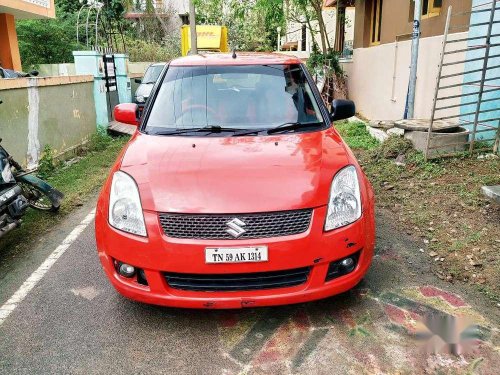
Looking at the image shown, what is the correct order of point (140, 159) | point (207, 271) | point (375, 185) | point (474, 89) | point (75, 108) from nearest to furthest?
point (207, 271)
point (140, 159)
point (375, 185)
point (474, 89)
point (75, 108)

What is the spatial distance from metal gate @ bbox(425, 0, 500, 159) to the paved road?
3098 millimetres

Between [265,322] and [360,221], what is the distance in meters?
0.91

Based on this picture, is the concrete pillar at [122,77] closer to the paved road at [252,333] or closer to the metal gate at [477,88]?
the metal gate at [477,88]

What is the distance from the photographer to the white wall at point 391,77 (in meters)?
7.68

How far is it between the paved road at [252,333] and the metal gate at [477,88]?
3098 mm

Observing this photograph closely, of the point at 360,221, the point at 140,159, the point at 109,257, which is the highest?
the point at 140,159

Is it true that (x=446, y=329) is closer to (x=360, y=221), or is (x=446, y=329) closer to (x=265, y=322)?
(x=360, y=221)

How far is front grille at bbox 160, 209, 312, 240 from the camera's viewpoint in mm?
2602

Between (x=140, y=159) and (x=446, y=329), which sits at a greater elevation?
(x=140, y=159)

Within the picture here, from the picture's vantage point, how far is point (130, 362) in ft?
8.57

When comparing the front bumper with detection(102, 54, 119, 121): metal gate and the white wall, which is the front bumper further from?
detection(102, 54, 119, 121): metal gate

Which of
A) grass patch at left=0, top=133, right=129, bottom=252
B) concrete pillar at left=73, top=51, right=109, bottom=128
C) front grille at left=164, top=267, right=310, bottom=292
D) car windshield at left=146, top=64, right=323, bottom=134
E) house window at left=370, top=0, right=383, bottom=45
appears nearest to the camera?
front grille at left=164, top=267, right=310, bottom=292

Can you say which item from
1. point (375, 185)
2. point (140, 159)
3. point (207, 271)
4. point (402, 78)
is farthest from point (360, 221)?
point (402, 78)

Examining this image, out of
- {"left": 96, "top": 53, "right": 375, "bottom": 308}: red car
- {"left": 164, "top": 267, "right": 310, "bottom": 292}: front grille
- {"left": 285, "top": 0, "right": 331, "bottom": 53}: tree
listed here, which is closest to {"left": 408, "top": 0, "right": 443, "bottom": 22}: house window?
{"left": 285, "top": 0, "right": 331, "bottom": 53}: tree
